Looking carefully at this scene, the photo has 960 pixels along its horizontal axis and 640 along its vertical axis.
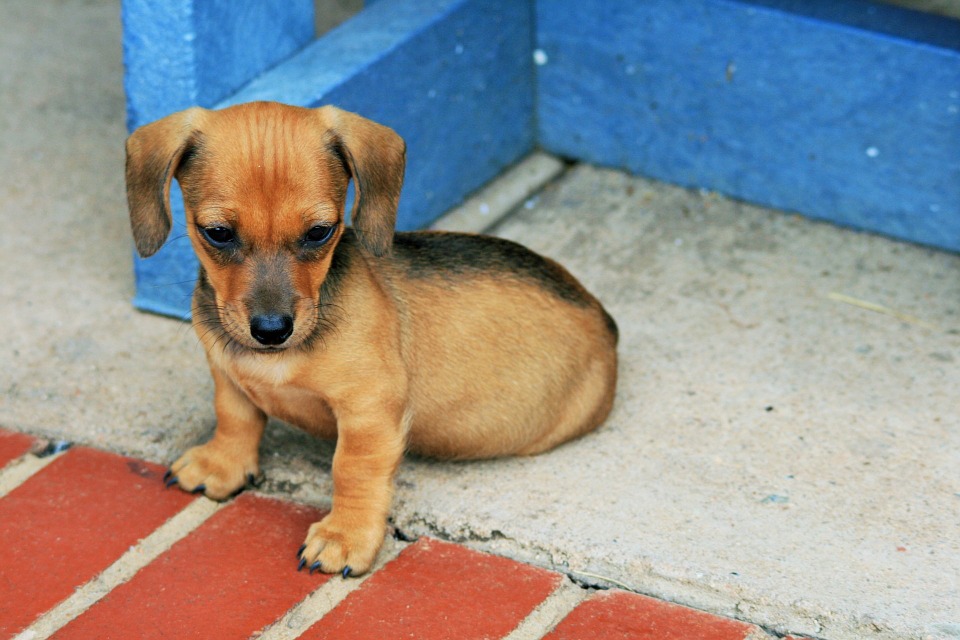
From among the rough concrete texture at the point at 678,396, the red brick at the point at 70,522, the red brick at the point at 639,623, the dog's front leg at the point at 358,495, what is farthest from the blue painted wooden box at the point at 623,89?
the red brick at the point at 639,623

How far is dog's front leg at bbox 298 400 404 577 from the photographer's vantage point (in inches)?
135

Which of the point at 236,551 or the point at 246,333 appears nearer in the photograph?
the point at 246,333

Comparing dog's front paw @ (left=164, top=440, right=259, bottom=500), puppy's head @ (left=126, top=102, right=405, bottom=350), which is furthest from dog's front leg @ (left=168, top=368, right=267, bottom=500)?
puppy's head @ (left=126, top=102, right=405, bottom=350)

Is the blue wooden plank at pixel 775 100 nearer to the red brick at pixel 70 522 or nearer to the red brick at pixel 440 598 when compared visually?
the red brick at pixel 440 598

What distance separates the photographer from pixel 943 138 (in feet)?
15.8

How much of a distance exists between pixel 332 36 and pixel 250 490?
71.2 inches

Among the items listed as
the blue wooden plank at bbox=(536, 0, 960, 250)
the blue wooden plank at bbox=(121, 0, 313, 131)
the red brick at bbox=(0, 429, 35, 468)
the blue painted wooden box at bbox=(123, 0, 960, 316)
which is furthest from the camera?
the blue wooden plank at bbox=(536, 0, 960, 250)

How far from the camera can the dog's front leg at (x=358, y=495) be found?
3.42m

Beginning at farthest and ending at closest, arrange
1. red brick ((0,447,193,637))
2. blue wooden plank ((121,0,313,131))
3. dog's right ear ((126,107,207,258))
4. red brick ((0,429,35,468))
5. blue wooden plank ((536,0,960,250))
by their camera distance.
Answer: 1. blue wooden plank ((536,0,960,250))
2. blue wooden plank ((121,0,313,131))
3. red brick ((0,429,35,468))
4. red brick ((0,447,193,637))
5. dog's right ear ((126,107,207,258))

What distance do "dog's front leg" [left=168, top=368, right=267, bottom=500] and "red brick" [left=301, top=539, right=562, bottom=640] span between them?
57 centimetres

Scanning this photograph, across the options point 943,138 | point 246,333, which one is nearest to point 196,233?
point 246,333

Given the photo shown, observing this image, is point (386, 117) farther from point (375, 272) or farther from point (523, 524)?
point (523, 524)

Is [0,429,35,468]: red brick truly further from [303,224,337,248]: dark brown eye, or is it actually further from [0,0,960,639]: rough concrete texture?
[303,224,337,248]: dark brown eye

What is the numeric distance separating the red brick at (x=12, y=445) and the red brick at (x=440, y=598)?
1.20 meters
